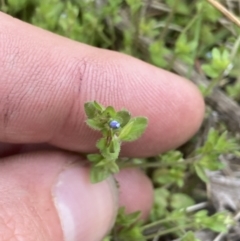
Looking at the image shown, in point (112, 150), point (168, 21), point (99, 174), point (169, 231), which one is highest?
point (168, 21)

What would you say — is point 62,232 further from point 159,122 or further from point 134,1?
point 134,1

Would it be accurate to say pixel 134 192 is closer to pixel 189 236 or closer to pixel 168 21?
pixel 189 236

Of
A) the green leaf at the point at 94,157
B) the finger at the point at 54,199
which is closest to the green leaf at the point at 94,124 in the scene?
the green leaf at the point at 94,157

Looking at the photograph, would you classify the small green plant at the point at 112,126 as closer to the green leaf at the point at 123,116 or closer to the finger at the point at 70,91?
the green leaf at the point at 123,116

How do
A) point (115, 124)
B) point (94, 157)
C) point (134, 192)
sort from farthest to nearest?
point (134, 192) → point (94, 157) → point (115, 124)

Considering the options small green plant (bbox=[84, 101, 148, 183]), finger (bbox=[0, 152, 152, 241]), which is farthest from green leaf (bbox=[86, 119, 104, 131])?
finger (bbox=[0, 152, 152, 241])

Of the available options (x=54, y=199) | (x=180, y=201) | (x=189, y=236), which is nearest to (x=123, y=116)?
(x=54, y=199)
